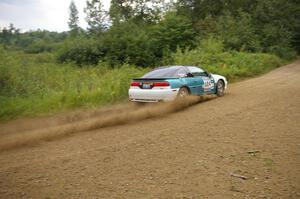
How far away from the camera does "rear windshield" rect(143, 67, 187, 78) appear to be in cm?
1163

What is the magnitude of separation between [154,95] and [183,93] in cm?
114

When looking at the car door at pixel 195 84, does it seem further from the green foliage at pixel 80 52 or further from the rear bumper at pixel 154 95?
the green foliage at pixel 80 52

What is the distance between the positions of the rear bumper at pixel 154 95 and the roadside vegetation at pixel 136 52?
72.7 inches

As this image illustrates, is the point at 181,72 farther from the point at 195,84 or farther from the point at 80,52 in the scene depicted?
the point at 80,52

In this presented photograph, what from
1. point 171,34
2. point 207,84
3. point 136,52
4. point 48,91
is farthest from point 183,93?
point 171,34

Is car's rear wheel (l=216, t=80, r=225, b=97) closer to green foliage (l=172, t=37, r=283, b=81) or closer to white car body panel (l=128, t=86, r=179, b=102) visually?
white car body panel (l=128, t=86, r=179, b=102)

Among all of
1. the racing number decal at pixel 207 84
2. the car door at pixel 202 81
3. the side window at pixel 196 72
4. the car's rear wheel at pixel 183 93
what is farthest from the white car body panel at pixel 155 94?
the racing number decal at pixel 207 84

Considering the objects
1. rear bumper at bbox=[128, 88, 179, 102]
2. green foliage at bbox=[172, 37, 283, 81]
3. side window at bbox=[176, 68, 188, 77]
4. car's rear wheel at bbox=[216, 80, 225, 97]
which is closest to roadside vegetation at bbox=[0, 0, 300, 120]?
green foliage at bbox=[172, 37, 283, 81]

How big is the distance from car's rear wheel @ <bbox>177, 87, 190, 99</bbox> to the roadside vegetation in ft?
9.85

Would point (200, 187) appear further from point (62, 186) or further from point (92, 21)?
point (92, 21)

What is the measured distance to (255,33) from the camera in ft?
110

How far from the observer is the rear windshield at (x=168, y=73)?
38.2ft

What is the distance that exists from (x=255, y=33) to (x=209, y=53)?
1173cm

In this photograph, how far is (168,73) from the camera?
1176cm
